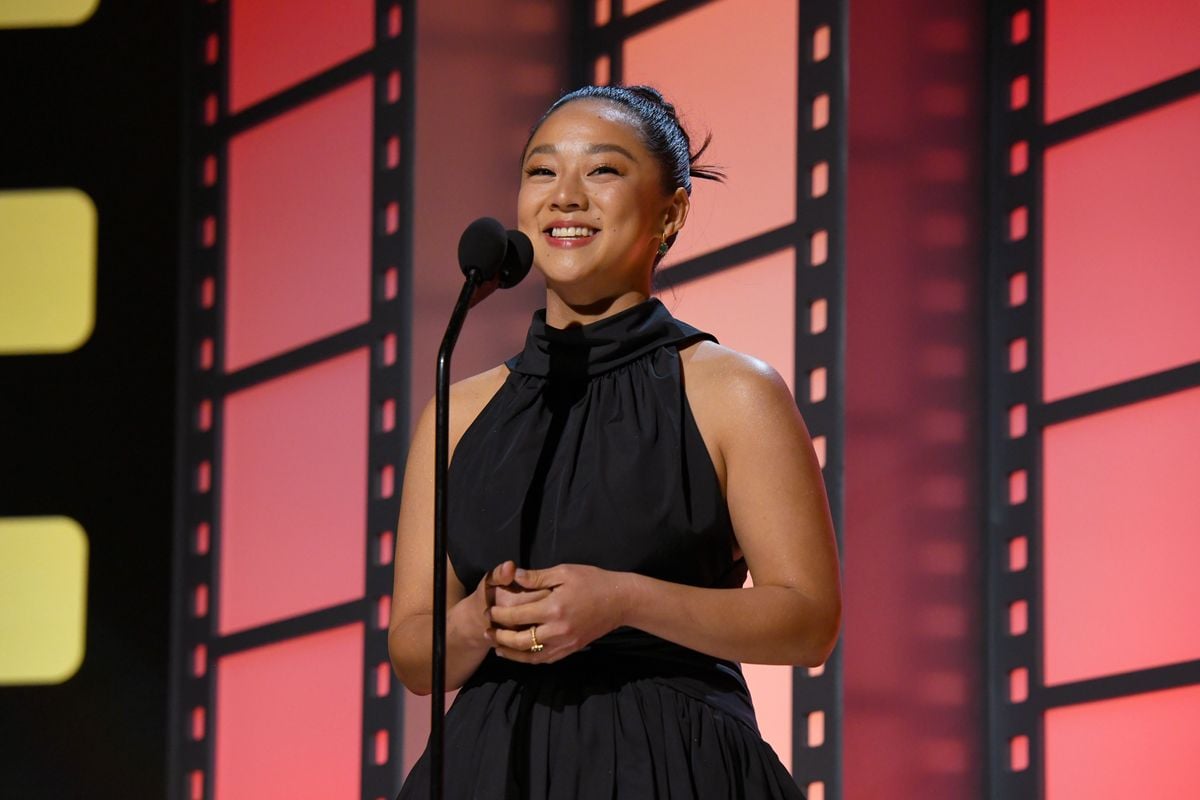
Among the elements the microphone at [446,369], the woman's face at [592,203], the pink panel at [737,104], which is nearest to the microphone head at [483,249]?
the microphone at [446,369]

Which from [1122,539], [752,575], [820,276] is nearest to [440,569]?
[752,575]

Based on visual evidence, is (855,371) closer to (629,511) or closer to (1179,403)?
(1179,403)

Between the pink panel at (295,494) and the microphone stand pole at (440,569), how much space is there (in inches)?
50.7

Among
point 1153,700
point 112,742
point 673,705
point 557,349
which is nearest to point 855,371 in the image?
point 1153,700

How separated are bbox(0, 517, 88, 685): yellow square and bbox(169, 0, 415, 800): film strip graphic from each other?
25 centimetres

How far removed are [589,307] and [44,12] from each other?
192 cm

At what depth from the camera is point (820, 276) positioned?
7.80 ft

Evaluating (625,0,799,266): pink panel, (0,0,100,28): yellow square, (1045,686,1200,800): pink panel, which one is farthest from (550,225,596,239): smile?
(0,0,100,28): yellow square

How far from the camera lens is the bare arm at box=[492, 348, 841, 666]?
55.3 inches

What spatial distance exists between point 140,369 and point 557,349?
1.55 meters

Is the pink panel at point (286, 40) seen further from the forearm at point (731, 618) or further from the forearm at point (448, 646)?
the forearm at point (731, 618)

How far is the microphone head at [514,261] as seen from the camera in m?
1.51

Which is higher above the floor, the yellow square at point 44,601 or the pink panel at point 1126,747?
the yellow square at point 44,601

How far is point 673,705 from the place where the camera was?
1.52m
